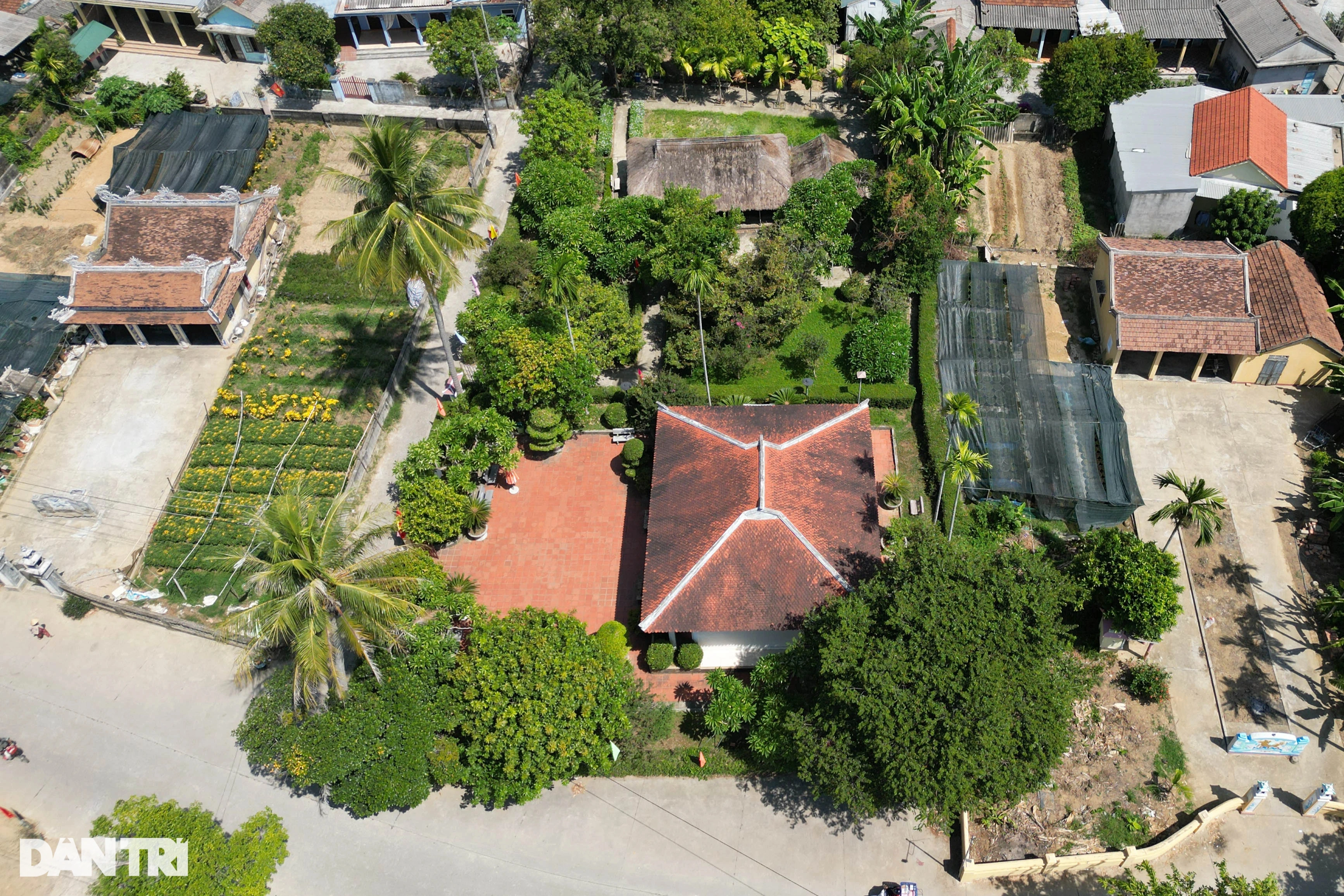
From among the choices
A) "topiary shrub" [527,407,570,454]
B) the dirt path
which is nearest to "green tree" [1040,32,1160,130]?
the dirt path

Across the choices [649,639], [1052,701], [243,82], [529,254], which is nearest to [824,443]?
[649,639]

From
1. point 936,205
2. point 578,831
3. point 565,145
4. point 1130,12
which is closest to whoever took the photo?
point 578,831

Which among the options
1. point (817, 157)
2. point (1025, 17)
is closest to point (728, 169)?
point (817, 157)

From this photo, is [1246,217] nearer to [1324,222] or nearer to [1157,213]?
[1324,222]

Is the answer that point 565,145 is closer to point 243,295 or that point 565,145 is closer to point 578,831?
point 243,295

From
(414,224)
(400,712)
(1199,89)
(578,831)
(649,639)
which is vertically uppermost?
(1199,89)

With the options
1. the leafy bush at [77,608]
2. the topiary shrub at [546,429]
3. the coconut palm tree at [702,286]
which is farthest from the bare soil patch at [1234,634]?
the leafy bush at [77,608]

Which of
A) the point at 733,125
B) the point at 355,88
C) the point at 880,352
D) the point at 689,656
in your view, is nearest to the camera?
the point at 689,656
